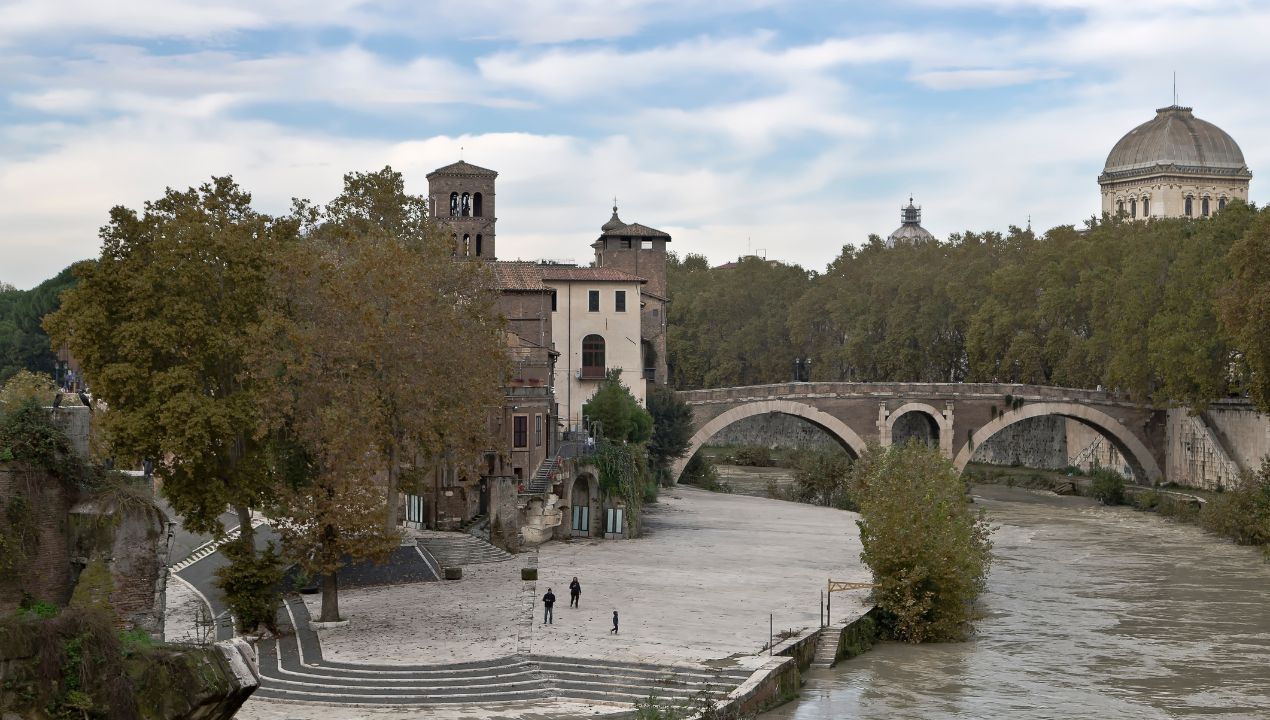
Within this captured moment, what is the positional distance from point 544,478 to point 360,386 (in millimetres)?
15299

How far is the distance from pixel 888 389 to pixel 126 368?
152ft

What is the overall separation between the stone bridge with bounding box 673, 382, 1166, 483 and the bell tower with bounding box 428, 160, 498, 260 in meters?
12.2

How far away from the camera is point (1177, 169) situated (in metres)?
102

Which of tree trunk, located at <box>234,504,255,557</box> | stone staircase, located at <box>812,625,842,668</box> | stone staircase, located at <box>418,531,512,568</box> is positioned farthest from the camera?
stone staircase, located at <box>418,531,512,568</box>

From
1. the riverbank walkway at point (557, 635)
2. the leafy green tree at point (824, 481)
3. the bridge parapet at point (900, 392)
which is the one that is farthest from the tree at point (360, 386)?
the bridge parapet at point (900, 392)

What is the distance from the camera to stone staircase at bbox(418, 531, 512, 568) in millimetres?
40625

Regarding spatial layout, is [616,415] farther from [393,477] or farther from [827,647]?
[827,647]

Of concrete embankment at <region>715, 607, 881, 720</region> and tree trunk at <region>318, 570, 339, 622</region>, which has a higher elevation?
tree trunk at <region>318, 570, 339, 622</region>

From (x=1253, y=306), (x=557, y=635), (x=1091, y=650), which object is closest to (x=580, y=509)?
(x=557, y=635)

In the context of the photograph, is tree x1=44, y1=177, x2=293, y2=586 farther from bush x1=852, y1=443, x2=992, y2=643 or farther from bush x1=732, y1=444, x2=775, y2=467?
bush x1=732, y1=444, x2=775, y2=467

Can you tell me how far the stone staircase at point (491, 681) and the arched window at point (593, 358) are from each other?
116 feet

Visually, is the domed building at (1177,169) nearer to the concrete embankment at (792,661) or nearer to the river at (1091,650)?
the river at (1091,650)

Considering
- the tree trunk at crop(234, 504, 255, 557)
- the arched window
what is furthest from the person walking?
the arched window

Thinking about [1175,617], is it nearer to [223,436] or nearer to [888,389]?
[223,436]
